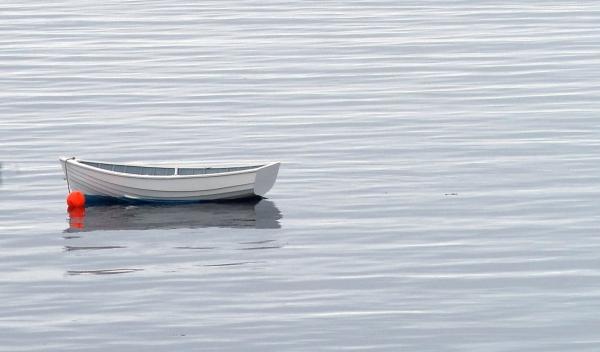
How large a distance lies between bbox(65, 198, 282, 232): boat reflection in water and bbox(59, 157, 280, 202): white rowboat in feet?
1.13

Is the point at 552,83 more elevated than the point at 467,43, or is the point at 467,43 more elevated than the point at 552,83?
the point at 467,43

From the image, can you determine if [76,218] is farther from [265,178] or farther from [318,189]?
[318,189]

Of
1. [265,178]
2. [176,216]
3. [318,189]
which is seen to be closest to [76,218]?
[176,216]

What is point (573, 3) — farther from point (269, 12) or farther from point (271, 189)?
point (271, 189)

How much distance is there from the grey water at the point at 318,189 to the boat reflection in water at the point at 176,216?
6.4 inches

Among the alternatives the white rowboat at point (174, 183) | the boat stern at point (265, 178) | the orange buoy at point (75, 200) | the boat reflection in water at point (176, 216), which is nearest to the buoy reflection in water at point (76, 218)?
the boat reflection in water at point (176, 216)

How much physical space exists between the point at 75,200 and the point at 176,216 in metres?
3.84

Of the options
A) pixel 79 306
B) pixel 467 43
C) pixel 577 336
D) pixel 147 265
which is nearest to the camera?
pixel 577 336

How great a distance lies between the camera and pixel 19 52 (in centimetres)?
9762

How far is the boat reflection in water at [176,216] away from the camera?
2151 inches

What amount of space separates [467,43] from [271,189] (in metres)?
39.0

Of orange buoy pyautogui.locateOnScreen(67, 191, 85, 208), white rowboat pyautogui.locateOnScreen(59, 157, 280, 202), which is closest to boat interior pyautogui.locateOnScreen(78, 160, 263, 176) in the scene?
white rowboat pyautogui.locateOnScreen(59, 157, 280, 202)

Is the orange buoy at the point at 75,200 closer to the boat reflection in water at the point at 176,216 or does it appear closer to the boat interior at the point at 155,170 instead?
the boat reflection in water at the point at 176,216

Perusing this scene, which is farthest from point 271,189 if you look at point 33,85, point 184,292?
point 33,85
